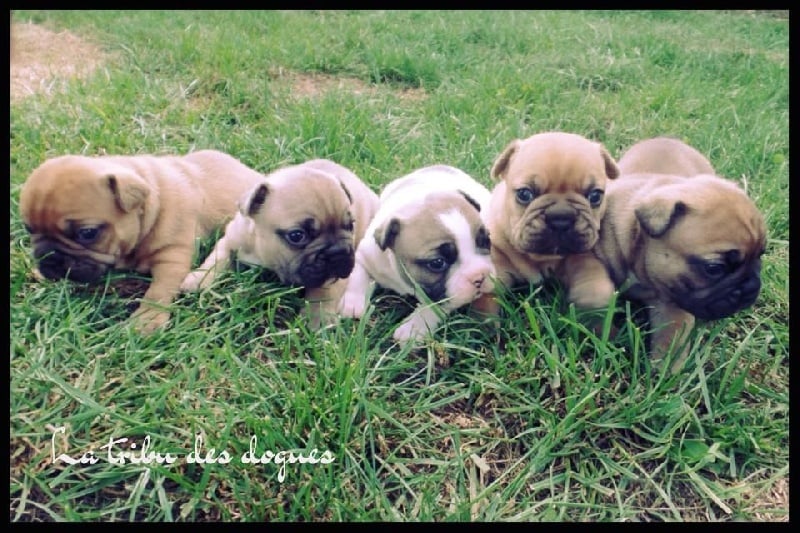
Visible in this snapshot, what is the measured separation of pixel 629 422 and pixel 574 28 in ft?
19.8

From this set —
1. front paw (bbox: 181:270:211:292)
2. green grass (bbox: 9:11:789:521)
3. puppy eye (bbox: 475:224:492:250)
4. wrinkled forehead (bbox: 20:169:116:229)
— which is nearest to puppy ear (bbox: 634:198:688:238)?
green grass (bbox: 9:11:789:521)

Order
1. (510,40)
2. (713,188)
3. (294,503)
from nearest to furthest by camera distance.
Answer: (294,503) < (713,188) < (510,40)

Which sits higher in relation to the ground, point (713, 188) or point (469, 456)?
point (713, 188)

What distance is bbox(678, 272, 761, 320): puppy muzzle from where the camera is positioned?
308cm

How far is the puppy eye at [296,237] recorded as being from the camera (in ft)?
11.4

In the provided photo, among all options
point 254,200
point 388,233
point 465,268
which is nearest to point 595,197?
point 465,268

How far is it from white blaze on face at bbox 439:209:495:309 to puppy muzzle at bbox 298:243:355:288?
1.75 feet

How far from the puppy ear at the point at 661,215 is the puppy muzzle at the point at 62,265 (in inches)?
109

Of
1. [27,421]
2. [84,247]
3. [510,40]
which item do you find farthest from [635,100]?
[27,421]

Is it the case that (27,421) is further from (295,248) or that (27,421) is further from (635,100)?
(635,100)

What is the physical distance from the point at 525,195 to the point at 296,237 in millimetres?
1195

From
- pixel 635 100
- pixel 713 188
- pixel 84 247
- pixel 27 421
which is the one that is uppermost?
pixel 713 188

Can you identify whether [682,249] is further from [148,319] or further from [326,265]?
[148,319]

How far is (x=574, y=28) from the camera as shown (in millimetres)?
7766
